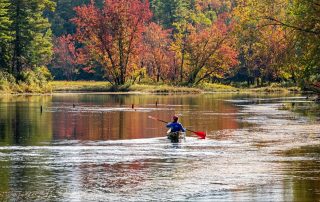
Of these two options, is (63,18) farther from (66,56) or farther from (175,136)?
(175,136)

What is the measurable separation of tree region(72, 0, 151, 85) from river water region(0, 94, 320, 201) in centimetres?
5781

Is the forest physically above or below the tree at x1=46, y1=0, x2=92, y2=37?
below

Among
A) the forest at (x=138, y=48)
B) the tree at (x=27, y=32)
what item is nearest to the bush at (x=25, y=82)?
the forest at (x=138, y=48)

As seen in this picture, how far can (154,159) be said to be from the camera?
120ft

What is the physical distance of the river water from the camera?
27547mm

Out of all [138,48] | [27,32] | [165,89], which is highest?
[27,32]

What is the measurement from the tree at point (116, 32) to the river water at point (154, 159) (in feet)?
190

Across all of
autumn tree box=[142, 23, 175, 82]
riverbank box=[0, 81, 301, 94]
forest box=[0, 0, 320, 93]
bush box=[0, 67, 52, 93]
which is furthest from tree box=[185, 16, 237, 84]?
bush box=[0, 67, 52, 93]

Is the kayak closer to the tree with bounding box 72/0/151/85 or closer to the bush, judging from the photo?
the bush

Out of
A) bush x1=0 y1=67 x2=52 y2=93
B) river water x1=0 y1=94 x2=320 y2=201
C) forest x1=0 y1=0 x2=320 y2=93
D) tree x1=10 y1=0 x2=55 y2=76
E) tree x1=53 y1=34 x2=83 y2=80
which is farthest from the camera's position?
tree x1=53 y1=34 x2=83 y2=80

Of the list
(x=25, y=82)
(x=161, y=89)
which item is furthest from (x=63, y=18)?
(x=25, y=82)

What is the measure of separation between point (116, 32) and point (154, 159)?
8630 cm

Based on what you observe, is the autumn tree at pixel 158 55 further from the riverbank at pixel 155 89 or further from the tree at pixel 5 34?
the tree at pixel 5 34

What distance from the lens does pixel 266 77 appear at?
136250 mm
